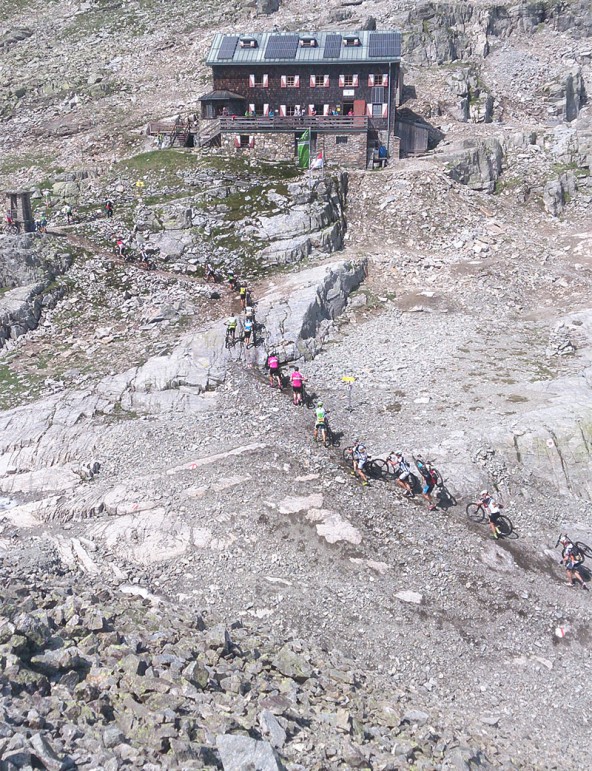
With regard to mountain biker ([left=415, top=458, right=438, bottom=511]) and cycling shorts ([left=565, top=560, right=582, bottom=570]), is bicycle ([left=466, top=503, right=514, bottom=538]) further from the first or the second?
cycling shorts ([left=565, top=560, right=582, bottom=570])

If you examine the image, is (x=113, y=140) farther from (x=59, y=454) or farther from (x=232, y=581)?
(x=232, y=581)

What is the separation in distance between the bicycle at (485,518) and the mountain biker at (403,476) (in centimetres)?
237

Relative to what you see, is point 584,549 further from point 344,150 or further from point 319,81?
point 319,81

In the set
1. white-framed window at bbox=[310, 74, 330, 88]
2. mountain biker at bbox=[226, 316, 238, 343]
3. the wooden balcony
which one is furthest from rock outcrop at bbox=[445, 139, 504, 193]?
mountain biker at bbox=[226, 316, 238, 343]

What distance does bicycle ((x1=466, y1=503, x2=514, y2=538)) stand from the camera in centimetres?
2569

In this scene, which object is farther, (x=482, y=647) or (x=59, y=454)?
(x=59, y=454)

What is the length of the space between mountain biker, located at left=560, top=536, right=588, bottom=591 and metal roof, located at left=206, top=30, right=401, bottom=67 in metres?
50.0

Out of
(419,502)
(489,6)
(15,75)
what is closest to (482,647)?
(419,502)

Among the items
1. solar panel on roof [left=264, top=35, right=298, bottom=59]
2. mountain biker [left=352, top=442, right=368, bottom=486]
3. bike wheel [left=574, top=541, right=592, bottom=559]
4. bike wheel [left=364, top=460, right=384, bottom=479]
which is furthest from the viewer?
solar panel on roof [left=264, top=35, right=298, bottom=59]

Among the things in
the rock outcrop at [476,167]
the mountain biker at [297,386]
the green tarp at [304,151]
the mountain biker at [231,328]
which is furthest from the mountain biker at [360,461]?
the rock outcrop at [476,167]

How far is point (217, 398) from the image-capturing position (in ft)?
109

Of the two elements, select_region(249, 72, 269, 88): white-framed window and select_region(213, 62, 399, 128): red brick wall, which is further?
select_region(249, 72, 269, 88): white-framed window

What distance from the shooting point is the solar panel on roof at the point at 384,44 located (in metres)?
60.8

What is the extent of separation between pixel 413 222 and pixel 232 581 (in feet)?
116
